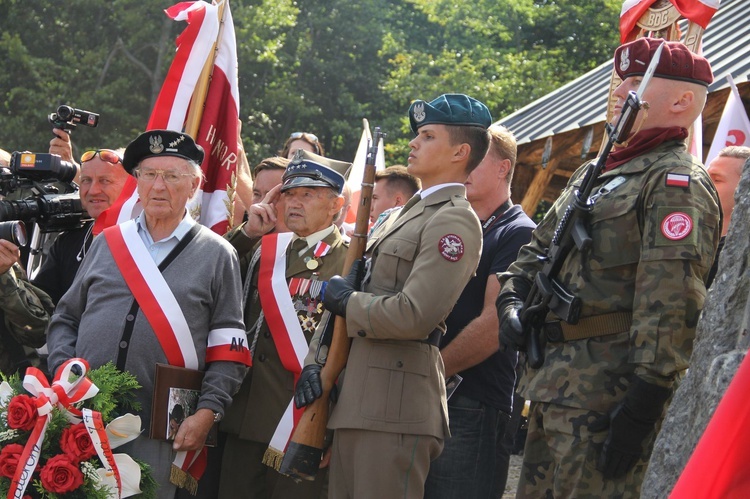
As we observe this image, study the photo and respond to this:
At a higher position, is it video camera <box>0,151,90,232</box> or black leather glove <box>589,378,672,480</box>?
video camera <box>0,151,90,232</box>

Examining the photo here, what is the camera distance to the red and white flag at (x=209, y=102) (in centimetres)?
554

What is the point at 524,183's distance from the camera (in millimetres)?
10719

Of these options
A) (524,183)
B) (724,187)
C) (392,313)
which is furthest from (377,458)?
(524,183)

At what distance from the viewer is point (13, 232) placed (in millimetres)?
4734

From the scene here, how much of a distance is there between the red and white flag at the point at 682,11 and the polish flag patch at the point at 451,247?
2.13m

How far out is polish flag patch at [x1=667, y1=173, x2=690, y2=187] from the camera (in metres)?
3.08

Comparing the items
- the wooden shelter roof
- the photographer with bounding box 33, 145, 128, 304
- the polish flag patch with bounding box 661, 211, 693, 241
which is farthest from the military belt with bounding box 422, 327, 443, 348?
the wooden shelter roof

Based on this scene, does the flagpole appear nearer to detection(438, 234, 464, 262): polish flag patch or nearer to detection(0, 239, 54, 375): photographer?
detection(0, 239, 54, 375): photographer

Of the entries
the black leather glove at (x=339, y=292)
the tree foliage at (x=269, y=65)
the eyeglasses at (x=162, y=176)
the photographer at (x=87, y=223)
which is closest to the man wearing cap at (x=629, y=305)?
the black leather glove at (x=339, y=292)

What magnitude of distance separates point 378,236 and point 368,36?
120 feet

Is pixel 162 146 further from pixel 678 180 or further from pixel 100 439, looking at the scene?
pixel 678 180

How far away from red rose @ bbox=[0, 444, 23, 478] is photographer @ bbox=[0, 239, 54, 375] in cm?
136

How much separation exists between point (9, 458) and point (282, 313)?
1517 millimetres

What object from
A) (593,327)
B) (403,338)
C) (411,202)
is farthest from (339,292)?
(593,327)
